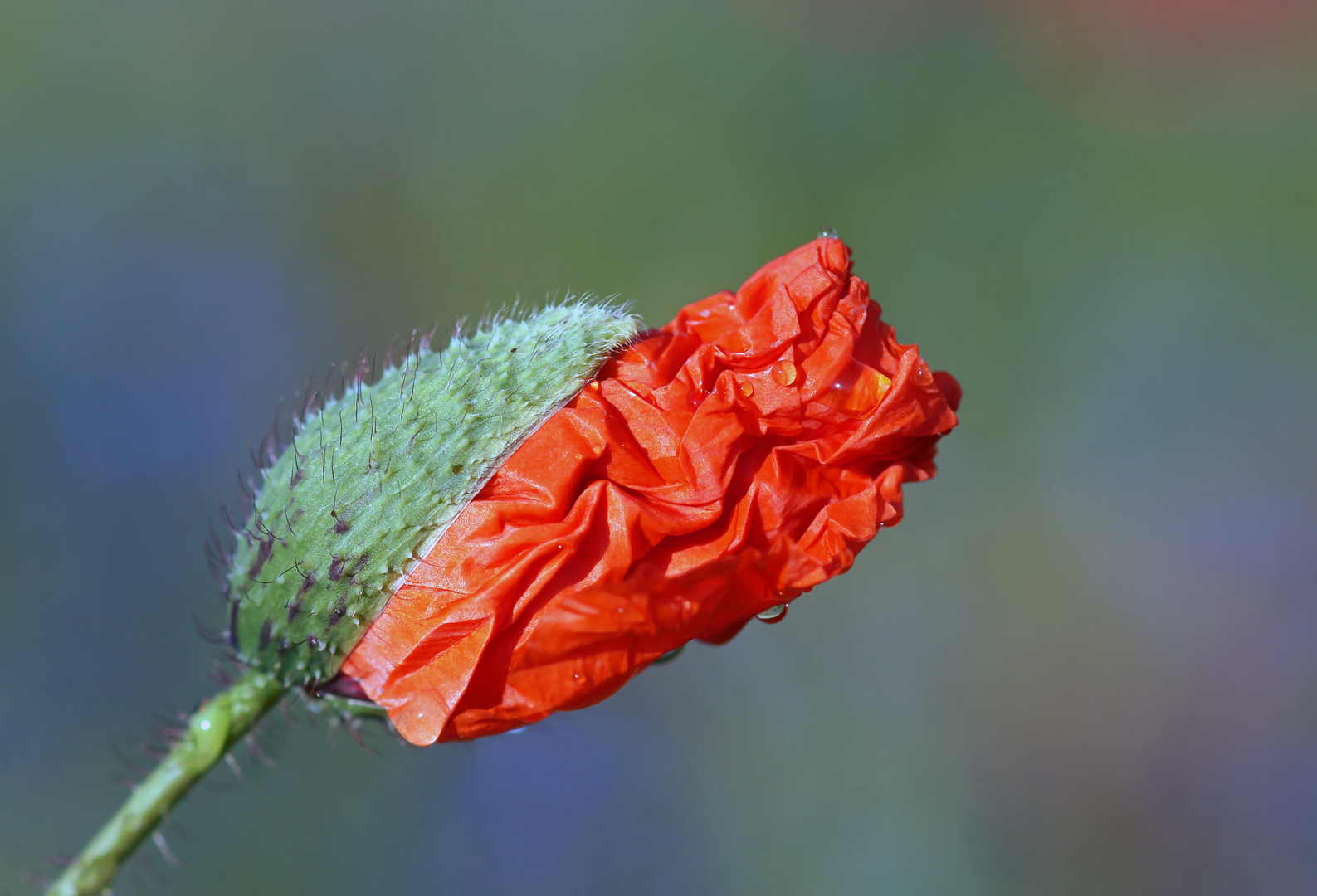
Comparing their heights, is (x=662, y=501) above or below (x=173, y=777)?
above

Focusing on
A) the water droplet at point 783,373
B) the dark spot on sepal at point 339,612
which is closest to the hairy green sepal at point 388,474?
the dark spot on sepal at point 339,612

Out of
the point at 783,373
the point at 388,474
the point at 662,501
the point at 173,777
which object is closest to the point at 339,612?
the point at 388,474

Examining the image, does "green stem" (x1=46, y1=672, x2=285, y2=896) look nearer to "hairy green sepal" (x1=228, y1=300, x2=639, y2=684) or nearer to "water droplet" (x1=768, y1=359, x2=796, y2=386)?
"hairy green sepal" (x1=228, y1=300, x2=639, y2=684)

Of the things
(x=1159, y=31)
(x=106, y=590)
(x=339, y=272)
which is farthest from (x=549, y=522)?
(x=1159, y=31)

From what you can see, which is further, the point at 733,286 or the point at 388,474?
the point at 733,286

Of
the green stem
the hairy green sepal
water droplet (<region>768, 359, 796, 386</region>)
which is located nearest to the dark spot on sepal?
the hairy green sepal

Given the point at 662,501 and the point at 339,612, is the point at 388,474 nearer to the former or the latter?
the point at 339,612
